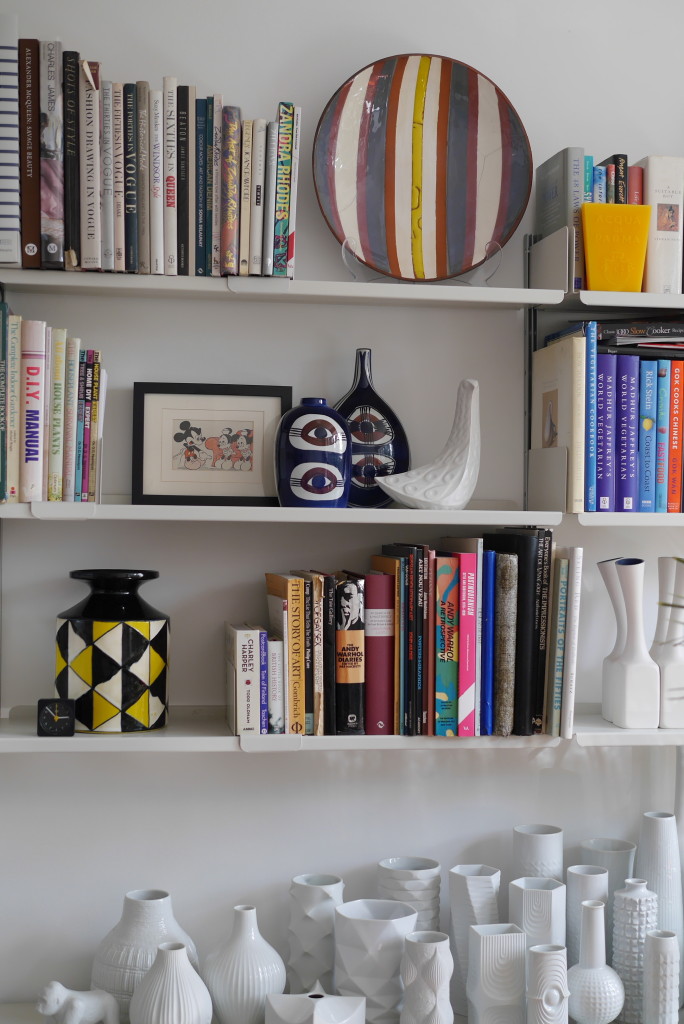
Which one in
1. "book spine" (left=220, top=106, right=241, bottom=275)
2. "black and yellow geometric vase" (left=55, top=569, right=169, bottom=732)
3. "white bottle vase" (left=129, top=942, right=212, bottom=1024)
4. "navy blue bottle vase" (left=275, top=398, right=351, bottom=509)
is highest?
"book spine" (left=220, top=106, right=241, bottom=275)

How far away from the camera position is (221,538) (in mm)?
1606

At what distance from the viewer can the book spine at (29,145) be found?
1.35m

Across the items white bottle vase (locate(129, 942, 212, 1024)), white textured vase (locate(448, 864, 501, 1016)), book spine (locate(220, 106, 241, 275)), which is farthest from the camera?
white textured vase (locate(448, 864, 501, 1016))

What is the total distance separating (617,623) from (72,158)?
112cm

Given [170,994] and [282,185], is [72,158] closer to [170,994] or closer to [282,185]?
[282,185]

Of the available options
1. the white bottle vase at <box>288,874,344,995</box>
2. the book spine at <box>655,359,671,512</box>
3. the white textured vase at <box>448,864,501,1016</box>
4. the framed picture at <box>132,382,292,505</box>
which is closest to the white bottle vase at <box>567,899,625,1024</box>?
the white textured vase at <box>448,864,501,1016</box>

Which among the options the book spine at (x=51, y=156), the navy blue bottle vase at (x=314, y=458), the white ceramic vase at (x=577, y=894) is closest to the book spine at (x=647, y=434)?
the navy blue bottle vase at (x=314, y=458)

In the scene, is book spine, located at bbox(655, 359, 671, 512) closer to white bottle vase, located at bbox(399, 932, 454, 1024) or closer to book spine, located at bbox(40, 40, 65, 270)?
white bottle vase, located at bbox(399, 932, 454, 1024)

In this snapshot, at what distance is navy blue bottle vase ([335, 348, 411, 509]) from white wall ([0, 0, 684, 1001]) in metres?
0.07

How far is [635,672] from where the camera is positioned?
1517 mm

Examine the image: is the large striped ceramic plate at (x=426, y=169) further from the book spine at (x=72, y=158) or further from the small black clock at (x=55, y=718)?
the small black clock at (x=55, y=718)

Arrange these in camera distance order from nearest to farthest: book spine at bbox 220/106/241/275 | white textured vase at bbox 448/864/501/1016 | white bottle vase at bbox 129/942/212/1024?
1. white bottle vase at bbox 129/942/212/1024
2. book spine at bbox 220/106/241/275
3. white textured vase at bbox 448/864/501/1016

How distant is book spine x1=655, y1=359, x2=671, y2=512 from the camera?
1.52 m

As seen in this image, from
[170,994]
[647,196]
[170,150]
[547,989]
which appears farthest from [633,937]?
[170,150]
